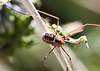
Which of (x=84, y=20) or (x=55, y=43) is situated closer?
(x=55, y=43)

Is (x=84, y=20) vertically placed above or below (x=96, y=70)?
above

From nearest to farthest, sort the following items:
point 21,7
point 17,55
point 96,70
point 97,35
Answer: point 21,7 < point 17,55 < point 96,70 < point 97,35

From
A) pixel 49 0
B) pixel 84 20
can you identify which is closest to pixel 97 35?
pixel 84 20

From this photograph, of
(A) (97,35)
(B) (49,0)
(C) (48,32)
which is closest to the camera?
(C) (48,32)

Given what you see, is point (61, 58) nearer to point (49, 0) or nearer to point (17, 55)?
point (17, 55)

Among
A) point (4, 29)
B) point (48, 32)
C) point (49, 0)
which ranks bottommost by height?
point (48, 32)

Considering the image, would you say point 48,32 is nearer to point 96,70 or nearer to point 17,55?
point 17,55
